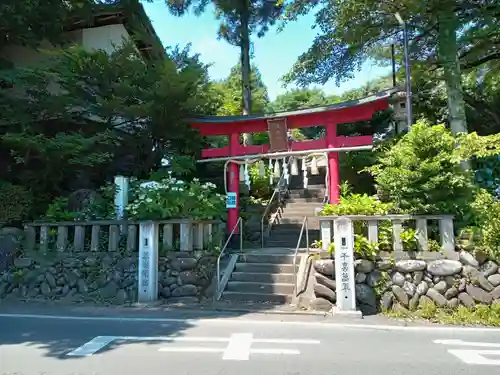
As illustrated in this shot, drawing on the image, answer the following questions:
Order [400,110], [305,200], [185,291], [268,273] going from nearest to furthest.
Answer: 1. [185,291]
2. [268,273]
3. [400,110]
4. [305,200]

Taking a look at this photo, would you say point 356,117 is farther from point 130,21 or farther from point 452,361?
point 130,21

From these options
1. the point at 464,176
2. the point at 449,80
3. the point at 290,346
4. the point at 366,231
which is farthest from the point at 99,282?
the point at 449,80

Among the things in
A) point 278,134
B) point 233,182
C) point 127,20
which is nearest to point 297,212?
point 233,182

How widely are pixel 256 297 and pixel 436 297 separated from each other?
11.9 ft

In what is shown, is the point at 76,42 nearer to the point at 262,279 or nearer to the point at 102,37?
the point at 102,37

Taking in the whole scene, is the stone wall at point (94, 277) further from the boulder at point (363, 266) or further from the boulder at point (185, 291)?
the boulder at point (363, 266)

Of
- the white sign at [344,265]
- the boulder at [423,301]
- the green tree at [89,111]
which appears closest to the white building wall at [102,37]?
the green tree at [89,111]

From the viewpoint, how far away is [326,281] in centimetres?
842

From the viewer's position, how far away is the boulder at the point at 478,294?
7.84m

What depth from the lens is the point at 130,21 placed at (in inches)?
612

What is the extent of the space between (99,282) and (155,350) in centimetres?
457

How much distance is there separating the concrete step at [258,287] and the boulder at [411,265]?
2.34 metres

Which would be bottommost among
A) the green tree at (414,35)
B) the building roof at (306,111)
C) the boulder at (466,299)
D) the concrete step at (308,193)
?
the boulder at (466,299)

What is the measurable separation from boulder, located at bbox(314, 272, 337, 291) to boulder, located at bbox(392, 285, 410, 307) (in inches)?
46.7
